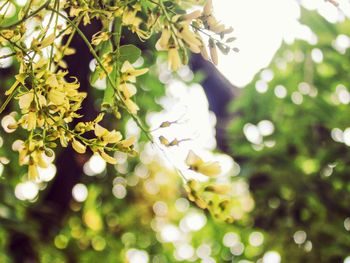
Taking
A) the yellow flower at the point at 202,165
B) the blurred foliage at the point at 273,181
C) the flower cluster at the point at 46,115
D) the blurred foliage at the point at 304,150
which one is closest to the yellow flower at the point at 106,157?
the flower cluster at the point at 46,115

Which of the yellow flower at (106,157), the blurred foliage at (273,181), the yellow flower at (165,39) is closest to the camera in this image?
the yellow flower at (165,39)

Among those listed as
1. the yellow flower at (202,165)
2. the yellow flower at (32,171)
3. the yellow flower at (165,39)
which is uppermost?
the yellow flower at (165,39)

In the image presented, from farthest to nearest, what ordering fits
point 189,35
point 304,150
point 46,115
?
point 304,150 < point 46,115 < point 189,35

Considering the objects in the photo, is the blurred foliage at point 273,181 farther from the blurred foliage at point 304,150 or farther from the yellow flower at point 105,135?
the yellow flower at point 105,135

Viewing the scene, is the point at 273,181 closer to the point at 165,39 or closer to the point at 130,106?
the point at 130,106

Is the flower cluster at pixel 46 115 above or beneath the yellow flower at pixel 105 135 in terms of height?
above

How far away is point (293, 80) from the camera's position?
202 cm

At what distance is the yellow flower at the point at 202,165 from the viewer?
2.02ft

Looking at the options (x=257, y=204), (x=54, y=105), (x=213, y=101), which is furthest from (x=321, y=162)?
(x=54, y=105)

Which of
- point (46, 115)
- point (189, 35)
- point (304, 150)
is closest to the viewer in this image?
point (189, 35)

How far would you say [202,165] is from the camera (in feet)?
2.03

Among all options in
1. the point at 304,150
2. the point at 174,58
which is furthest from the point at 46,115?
the point at 304,150

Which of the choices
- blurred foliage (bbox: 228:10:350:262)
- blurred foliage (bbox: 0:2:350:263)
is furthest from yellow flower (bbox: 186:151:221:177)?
blurred foliage (bbox: 228:10:350:262)

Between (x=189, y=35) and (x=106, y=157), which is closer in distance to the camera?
(x=189, y=35)
